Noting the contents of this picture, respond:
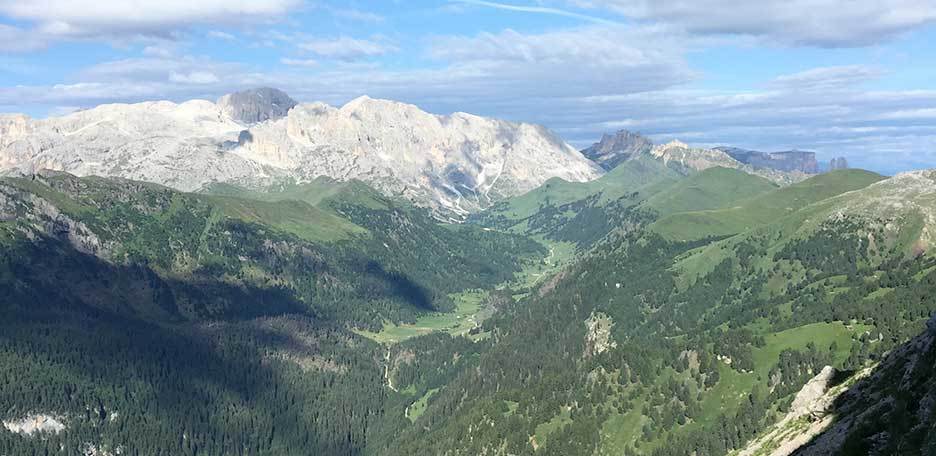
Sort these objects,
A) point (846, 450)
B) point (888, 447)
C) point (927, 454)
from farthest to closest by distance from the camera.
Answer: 1. point (846, 450)
2. point (888, 447)
3. point (927, 454)

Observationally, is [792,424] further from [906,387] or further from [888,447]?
[888,447]

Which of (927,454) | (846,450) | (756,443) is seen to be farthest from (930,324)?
(756,443)

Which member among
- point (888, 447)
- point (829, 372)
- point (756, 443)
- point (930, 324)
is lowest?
point (756, 443)

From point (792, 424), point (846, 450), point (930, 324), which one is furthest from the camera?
point (792, 424)

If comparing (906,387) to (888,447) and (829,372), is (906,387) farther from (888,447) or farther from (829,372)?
(829,372)

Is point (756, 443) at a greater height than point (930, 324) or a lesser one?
lesser

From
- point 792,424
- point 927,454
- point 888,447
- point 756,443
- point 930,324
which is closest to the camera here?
point 927,454

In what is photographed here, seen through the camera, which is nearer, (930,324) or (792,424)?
(930,324)

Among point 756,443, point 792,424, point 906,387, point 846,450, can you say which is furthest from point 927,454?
point 756,443

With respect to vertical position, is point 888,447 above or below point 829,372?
above
